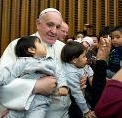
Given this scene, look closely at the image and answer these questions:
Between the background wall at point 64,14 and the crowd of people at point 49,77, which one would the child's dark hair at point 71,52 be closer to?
the crowd of people at point 49,77

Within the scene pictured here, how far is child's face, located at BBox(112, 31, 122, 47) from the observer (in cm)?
355

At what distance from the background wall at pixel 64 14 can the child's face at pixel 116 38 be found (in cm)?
277

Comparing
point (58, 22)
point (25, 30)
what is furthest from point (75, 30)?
point (58, 22)

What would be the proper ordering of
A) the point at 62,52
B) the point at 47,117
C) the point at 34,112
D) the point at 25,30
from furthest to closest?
→ the point at 25,30 → the point at 62,52 → the point at 47,117 → the point at 34,112

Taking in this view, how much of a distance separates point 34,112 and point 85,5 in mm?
4762

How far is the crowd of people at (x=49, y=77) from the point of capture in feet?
8.18

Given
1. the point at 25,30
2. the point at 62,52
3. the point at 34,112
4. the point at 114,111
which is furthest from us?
the point at 25,30

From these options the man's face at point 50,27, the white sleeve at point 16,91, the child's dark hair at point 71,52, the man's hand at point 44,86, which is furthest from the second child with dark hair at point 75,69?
the white sleeve at point 16,91

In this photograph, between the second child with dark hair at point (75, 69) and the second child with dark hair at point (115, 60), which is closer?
the second child with dark hair at point (75, 69)

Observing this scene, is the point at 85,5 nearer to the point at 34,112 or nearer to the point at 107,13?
the point at 107,13

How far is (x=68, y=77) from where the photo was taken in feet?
9.36

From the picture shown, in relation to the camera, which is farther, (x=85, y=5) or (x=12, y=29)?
(x=12, y=29)

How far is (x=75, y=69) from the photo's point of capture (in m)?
2.90

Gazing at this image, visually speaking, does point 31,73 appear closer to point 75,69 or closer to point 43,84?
point 43,84
